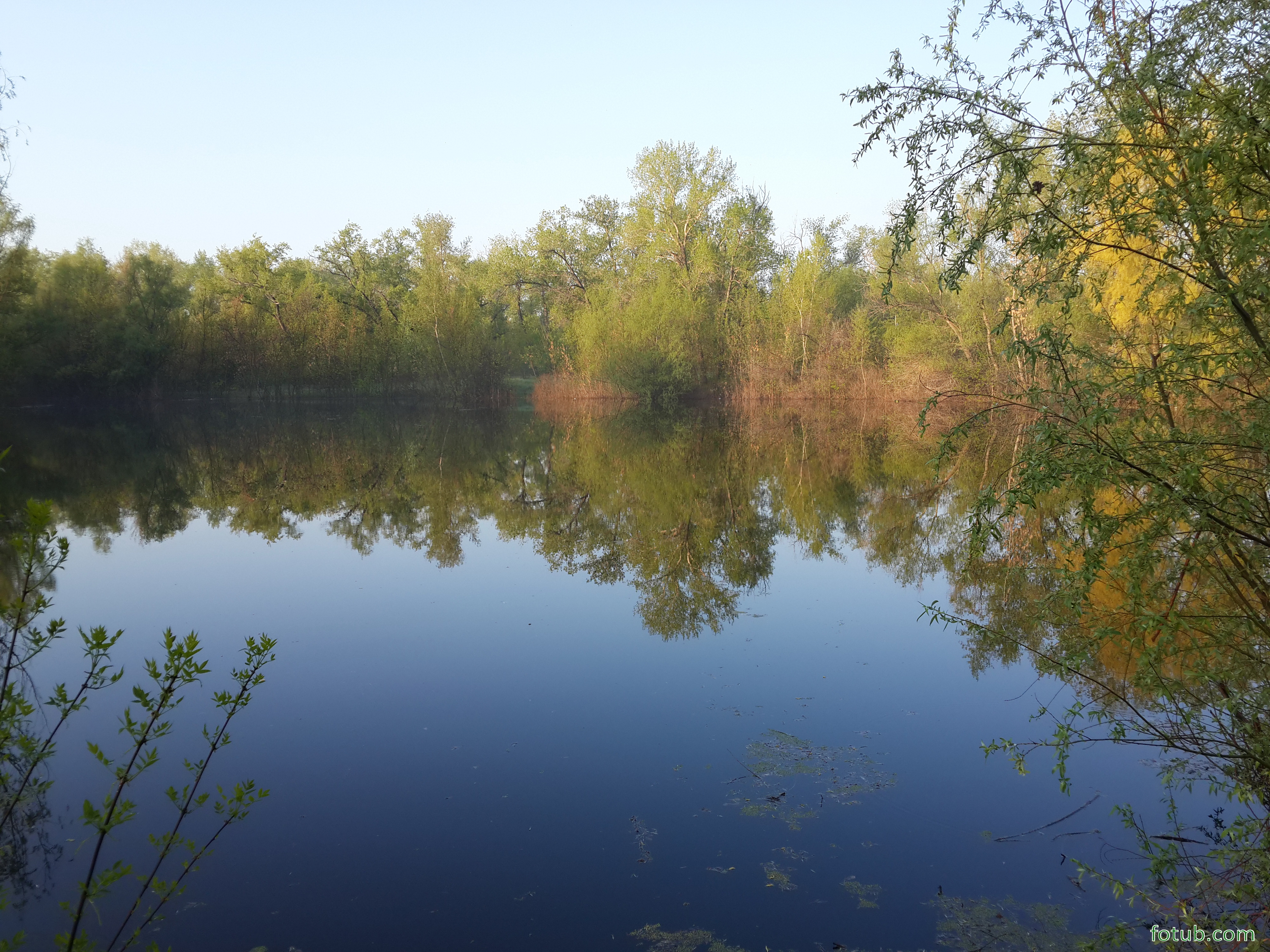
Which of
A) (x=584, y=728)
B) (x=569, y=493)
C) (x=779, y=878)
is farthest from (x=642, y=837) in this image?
(x=569, y=493)

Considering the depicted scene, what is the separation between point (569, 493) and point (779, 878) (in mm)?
12826

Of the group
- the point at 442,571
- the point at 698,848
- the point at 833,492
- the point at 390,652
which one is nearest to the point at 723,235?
the point at 833,492

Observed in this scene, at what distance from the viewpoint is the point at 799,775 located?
5.63 meters

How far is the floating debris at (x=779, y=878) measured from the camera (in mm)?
4414

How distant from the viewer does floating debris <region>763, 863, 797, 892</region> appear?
14.5ft

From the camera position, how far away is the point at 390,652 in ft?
26.9

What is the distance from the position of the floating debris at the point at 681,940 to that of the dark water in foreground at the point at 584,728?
0.05 meters

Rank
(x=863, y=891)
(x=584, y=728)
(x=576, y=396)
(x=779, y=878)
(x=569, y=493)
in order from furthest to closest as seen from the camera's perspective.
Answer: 1. (x=576, y=396)
2. (x=569, y=493)
3. (x=584, y=728)
4. (x=779, y=878)
5. (x=863, y=891)

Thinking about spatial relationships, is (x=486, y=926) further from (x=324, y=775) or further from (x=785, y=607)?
(x=785, y=607)

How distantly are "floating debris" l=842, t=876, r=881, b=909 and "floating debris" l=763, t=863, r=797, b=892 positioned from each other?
284mm

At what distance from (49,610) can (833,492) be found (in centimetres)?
1281

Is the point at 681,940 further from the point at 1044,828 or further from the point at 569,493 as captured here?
the point at 569,493

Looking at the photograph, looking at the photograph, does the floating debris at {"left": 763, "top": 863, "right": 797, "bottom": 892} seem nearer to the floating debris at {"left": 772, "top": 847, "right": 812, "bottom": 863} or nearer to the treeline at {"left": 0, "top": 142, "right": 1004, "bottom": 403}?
the floating debris at {"left": 772, "top": 847, "right": 812, "bottom": 863}

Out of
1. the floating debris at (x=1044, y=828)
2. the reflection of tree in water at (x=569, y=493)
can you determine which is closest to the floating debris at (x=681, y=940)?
the floating debris at (x=1044, y=828)
